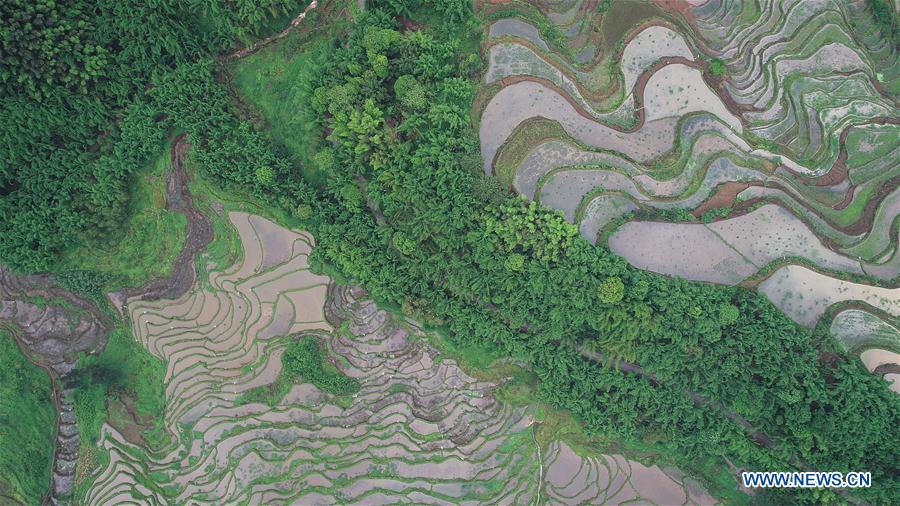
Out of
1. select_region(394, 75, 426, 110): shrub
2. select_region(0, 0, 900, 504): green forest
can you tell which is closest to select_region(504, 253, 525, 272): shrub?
select_region(0, 0, 900, 504): green forest

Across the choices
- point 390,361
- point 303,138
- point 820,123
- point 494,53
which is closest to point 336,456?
point 390,361

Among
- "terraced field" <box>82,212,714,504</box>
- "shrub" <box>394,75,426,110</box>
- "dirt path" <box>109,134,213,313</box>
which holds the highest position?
"shrub" <box>394,75,426,110</box>

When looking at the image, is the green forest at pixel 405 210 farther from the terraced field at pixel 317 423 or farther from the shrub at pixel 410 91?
the terraced field at pixel 317 423

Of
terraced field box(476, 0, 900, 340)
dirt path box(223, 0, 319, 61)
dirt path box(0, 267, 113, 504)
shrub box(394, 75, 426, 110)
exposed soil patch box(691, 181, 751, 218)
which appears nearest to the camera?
shrub box(394, 75, 426, 110)

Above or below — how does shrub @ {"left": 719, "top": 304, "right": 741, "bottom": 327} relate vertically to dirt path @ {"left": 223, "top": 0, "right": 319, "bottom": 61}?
below

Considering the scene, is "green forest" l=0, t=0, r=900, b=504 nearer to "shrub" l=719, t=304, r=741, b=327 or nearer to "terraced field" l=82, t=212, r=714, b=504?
"shrub" l=719, t=304, r=741, b=327

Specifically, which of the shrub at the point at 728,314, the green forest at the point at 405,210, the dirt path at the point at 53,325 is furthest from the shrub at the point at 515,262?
the dirt path at the point at 53,325

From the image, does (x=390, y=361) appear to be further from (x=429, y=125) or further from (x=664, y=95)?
(x=664, y=95)

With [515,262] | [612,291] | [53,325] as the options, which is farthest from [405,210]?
[53,325]
